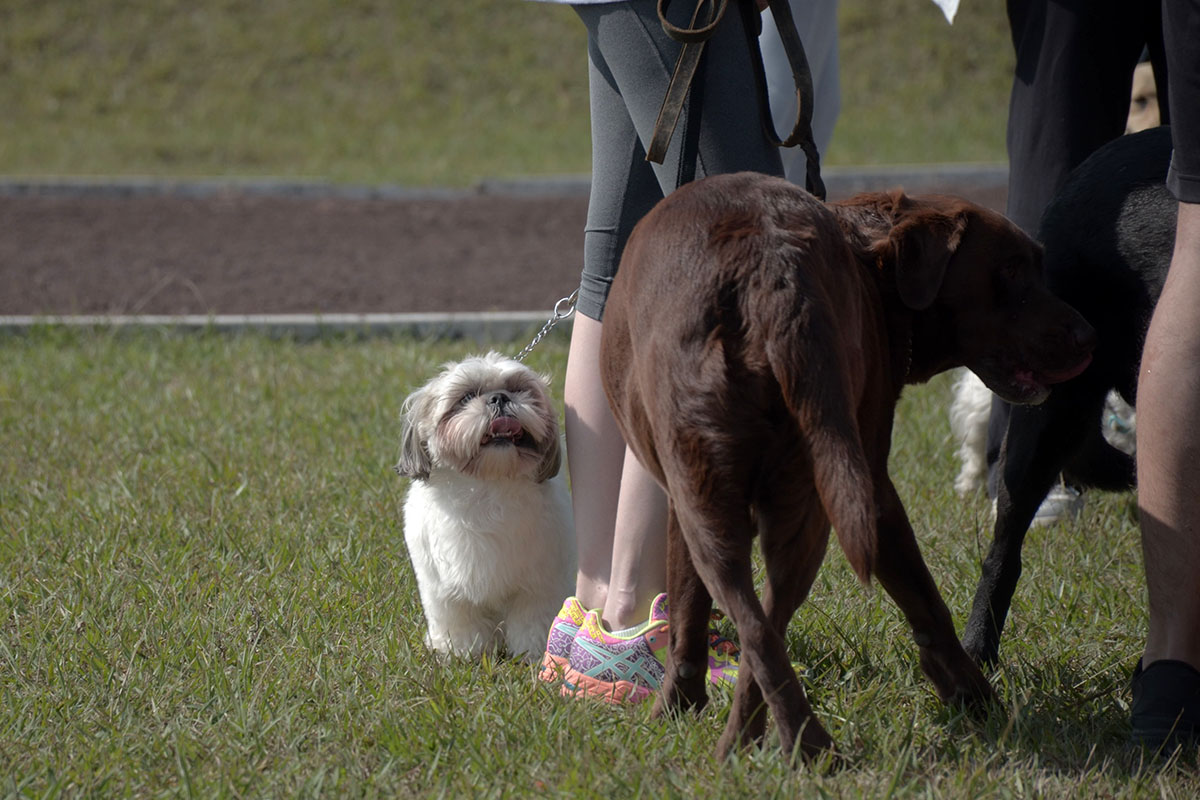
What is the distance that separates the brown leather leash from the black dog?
62 cm

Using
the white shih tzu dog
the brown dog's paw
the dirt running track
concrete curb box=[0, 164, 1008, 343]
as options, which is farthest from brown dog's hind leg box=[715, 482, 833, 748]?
concrete curb box=[0, 164, 1008, 343]

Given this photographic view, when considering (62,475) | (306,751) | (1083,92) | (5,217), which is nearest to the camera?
(306,751)

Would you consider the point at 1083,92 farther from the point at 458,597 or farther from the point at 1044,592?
the point at 458,597

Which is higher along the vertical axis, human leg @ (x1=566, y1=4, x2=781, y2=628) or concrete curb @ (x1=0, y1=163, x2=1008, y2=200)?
human leg @ (x1=566, y1=4, x2=781, y2=628)

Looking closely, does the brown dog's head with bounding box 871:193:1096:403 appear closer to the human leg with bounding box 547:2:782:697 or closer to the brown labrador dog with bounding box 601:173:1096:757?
the brown labrador dog with bounding box 601:173:1096:757

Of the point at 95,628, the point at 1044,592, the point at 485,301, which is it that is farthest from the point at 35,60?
the point at 1044,592

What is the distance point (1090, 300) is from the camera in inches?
106

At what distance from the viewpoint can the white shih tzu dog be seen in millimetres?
3166

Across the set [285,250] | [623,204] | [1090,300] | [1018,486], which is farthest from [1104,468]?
[285,250]

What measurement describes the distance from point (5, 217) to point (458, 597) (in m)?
8.61

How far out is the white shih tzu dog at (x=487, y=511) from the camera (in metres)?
3.17

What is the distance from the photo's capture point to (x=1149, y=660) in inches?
98.4

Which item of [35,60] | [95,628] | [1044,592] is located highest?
[1044,592]

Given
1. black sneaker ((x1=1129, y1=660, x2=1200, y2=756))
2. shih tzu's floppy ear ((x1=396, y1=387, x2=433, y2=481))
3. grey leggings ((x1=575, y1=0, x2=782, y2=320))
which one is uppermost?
grey leggings ((x1=575, y1=0, x2=782, y2=320))
